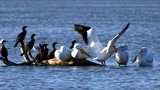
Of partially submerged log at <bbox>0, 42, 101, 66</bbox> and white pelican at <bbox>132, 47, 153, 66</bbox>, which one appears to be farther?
partially submerged log at <bbox>0, 42, 101, 66</bbox>

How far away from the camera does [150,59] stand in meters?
29.7

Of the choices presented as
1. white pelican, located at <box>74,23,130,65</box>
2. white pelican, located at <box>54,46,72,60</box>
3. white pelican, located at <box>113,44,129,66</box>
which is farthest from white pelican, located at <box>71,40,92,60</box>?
white pelican, located at <box>113,44,129,66</box>

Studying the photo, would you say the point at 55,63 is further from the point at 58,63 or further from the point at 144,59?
the point at 144,59

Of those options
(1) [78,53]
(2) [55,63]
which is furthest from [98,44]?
(2) [55,63]

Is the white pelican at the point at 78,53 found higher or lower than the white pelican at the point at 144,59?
higher

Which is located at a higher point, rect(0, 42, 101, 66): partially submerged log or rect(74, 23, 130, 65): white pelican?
rect(74, 23, 130, 65): white pelican

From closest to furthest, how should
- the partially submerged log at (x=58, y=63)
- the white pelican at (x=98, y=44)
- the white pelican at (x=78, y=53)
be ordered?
the white pelican at (x=78, y=53), the white pelican at (x=98, y=44), the partially submerged log at (x=58, y=63)

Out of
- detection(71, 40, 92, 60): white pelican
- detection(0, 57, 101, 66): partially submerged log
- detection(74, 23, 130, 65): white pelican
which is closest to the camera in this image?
detection(71, 40, 92, 60): white pelican

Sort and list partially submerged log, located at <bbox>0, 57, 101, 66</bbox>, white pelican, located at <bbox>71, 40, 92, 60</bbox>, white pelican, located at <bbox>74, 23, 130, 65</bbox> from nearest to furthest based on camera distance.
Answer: white pelican, located at <bbox>71, 40, 92, 60</bbox>
white pelican, located at <bbox>74, 23, 130, 65</bbox>
partially submerged log, located at <bbox>0, 57, 101, 66</bbox>

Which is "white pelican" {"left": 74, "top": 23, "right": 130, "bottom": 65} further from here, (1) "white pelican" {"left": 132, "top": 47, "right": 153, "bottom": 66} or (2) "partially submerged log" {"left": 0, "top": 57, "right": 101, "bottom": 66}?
(1) "white pelican" {"left": 132, "top": 47, "right": 153, "bottom": 66}

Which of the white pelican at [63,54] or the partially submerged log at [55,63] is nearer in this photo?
the white pelican at [63,54]

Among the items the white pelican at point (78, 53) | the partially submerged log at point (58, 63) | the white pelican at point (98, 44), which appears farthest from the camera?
the partially submerged log at point (58, 63)

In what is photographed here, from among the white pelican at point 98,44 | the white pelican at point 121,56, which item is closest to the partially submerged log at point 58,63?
the white pelican at point 98,44

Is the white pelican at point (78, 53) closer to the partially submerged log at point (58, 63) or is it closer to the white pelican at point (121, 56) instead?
the partially submerged log at point (58, 63)
